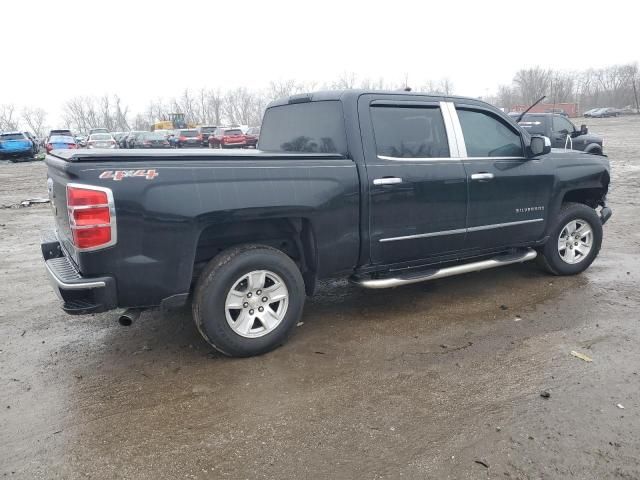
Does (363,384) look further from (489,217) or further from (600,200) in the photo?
(600,200)

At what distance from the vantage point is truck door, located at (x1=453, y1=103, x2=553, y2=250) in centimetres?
477

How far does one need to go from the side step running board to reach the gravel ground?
15.1 inches

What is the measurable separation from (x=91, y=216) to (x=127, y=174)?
0.34 meters

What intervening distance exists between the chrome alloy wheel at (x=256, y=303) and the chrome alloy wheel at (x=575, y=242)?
3.37 meters

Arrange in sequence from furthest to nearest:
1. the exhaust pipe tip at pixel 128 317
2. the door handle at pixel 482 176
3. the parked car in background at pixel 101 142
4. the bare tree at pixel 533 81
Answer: the bare tree at pixel 533 81, the parked car in background at pixel 101 142, the door handle at pixel 482 176, the exhaust pipe tip at pixel 128 317

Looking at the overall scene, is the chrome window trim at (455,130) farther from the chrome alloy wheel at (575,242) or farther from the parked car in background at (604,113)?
the parked car in background at (604,113)

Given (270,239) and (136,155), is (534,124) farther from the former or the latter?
(136,155)

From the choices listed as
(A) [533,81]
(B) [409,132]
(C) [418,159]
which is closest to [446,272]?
(C) [418,159]

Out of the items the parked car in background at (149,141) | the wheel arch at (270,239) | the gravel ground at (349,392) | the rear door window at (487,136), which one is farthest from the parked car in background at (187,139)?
the wheel arch at (270,239)

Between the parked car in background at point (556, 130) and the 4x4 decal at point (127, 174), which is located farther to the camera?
the parked car in background at point (556, 130)

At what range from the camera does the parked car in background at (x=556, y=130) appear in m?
14.1

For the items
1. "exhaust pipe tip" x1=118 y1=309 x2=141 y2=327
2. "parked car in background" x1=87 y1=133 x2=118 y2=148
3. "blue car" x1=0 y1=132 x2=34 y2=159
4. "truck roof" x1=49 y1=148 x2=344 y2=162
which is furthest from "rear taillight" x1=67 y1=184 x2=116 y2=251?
"blue car" x1=0 y1=132 x2=34 y2=159

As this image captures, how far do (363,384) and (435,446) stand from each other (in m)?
0.77

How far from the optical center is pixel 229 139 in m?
29.7
